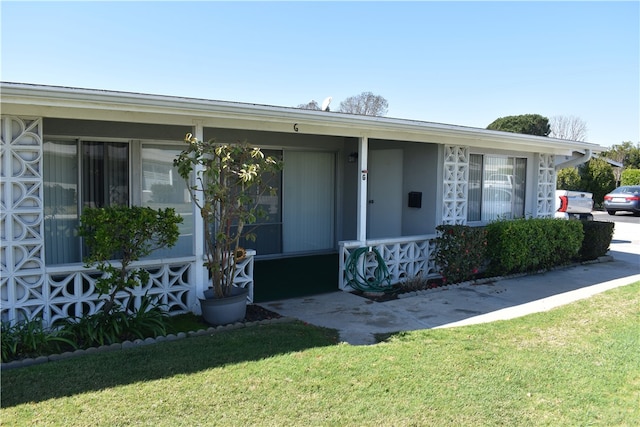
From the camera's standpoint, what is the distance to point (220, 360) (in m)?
4.82

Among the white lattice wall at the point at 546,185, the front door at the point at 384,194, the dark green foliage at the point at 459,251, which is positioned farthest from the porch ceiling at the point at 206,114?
the white lattice wall at the point at 546,185

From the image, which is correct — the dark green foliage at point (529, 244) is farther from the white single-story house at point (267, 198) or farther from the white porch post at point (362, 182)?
the white porch post at point (362, 182)

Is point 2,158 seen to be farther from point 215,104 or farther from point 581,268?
point 581,268

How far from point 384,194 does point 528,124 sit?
134 ft

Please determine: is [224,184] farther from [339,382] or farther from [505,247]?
[505,247]

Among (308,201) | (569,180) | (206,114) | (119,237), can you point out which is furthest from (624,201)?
(119,237)

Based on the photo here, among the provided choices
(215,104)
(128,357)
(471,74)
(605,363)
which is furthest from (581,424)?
(471,74)

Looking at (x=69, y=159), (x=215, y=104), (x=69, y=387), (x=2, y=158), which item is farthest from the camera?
(x=69, y=159)

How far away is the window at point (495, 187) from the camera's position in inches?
399

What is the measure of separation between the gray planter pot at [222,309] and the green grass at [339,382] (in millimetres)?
282

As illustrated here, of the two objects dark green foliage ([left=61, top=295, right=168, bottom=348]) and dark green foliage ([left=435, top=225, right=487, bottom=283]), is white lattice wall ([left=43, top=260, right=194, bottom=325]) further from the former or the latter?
dark green foliage ([left=435, top=225, right=487, bottom=283])

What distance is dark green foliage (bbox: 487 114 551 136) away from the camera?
46.5m

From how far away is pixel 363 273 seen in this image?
813 cm

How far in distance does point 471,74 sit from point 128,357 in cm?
2373
